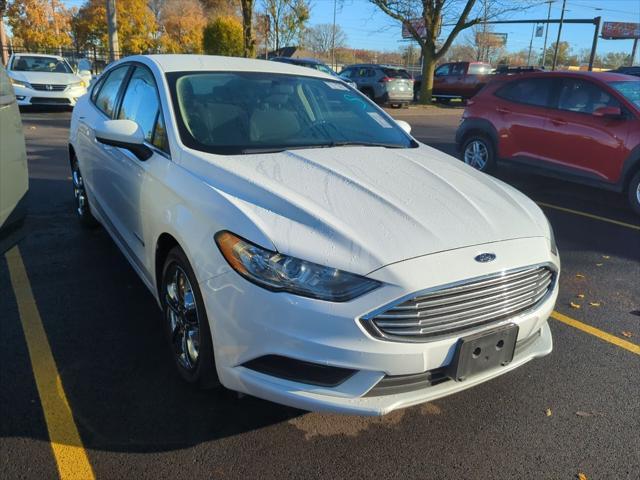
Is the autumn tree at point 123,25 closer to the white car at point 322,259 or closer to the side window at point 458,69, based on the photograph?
the side window at point 458,69

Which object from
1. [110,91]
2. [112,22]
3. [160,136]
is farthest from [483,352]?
[112,22]

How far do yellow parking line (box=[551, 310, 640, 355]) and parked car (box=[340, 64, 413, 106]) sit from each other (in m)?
17.7

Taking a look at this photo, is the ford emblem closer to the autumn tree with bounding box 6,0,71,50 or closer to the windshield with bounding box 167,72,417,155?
the windshield with bounding box 167,72,417,155

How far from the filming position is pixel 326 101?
12.7 ft

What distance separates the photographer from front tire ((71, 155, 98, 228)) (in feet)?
16.6

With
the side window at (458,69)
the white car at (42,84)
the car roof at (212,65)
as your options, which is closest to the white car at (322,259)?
the car roof at (212,65)

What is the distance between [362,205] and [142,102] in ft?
6.30

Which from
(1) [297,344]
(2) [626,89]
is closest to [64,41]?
(2) [626,89]

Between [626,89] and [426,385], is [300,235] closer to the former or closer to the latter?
[426,385]

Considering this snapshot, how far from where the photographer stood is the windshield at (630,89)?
6631mm

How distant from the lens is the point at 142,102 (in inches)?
142

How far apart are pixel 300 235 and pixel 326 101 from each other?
1910 mm

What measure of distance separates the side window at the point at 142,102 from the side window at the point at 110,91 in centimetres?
30

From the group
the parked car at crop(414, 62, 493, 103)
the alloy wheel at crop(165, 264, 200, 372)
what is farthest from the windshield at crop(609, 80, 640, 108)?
the parked car at crop(414, 62, 493, 103)
